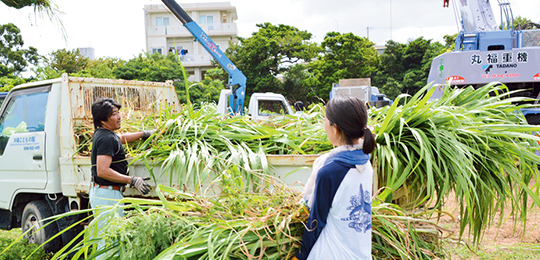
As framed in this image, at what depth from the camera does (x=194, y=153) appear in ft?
9.93

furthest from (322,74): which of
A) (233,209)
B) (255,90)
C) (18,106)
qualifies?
(233,209)

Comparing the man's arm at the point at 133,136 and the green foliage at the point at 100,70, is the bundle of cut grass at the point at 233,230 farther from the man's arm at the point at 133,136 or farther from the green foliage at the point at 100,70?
the green foliage at the point at 100,70

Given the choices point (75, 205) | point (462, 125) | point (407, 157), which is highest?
point (462, 125)

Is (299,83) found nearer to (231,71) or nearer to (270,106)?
(231,71)

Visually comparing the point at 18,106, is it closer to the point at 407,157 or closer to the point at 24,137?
the point at 24,137

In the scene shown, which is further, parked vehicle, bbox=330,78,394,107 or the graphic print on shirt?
parked vehicle, bbox=330,78,394,107

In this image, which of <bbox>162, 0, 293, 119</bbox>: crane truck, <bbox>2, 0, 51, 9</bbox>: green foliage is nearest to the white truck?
<bbox>2, 0, 51, 9</bbox>: green foliage

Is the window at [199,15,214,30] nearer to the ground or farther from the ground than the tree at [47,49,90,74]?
farther from the ground

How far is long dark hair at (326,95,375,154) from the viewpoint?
71.3 inches

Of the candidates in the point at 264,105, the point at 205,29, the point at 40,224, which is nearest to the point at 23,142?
the point at 40,224

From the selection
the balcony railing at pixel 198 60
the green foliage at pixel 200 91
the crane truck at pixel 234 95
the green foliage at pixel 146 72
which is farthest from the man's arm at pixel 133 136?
the balcony railing at pixel 198 60

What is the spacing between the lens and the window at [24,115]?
425 cm

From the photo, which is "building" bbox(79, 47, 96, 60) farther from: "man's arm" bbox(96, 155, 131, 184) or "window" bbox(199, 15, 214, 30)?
"man's arm" bbox(96, 155, 131, 184)

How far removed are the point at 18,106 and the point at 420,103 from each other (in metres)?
4.21
